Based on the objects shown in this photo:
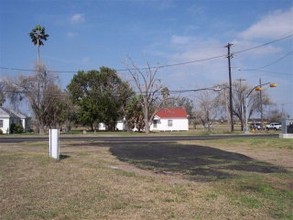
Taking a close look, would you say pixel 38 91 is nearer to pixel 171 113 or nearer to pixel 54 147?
pixel 171 113

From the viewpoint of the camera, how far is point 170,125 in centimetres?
7912

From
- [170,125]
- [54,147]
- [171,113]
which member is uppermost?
[171,113]

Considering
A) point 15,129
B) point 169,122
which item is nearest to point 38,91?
point 15,129

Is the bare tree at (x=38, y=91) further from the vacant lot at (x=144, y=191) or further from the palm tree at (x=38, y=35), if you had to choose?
the vacant lot at (x=144, y=191)

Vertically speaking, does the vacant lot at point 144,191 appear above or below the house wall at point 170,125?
below

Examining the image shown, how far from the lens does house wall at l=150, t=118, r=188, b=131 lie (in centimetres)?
7881

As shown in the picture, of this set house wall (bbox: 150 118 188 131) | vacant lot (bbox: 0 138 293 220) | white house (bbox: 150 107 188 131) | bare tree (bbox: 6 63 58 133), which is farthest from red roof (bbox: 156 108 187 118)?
vacant lot (bbox: 0 138 293 220)

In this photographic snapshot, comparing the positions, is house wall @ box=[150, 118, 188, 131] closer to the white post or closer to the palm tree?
the palm tree

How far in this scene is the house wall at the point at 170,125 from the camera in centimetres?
7881

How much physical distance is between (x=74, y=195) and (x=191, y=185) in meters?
2.93

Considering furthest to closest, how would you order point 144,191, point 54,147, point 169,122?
1. point 169,122
2. point 54,147
3. point 144,191

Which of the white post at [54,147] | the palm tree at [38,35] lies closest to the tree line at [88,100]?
the palm tree at [38,35]

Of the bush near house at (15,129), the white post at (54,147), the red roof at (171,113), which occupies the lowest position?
the white post at (54,147)

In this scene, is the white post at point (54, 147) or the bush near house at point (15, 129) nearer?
the white post at point (54, 147)
